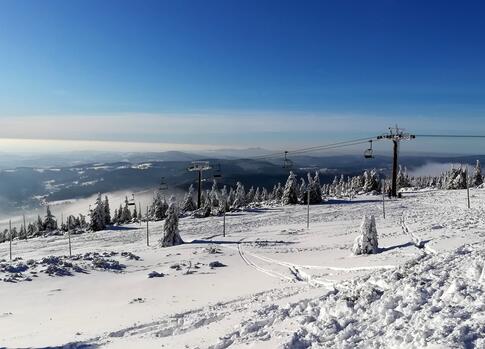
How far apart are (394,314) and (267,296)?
836cm

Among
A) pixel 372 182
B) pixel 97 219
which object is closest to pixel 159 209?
pixel 97 219

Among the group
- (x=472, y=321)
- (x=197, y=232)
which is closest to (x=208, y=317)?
(x=472, y=321)

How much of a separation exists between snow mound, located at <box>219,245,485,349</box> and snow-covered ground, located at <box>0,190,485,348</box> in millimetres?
39

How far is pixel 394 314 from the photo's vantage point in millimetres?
12078

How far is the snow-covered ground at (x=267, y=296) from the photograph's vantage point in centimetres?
1175

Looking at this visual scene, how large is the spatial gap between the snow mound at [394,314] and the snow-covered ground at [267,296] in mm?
39

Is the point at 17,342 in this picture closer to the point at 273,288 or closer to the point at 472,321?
the point at 273,288

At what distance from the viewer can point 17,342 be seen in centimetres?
1689

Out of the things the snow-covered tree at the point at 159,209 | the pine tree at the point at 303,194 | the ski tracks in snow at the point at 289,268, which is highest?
the ski tracks in snow at the point at 289,268

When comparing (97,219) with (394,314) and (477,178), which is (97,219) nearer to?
(394,314)

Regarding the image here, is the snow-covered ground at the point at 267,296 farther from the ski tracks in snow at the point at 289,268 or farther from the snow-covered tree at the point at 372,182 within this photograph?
the snow-covered tree at the point at 372,182

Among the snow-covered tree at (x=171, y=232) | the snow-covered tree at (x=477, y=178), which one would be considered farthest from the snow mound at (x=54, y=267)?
the snow-covered tree at (x=477, y=178)

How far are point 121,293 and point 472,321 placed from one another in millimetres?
20370

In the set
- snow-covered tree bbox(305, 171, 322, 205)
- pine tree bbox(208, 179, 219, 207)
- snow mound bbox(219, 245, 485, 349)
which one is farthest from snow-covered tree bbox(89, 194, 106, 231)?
snow mound bbox(219, 245, 485, 349)
